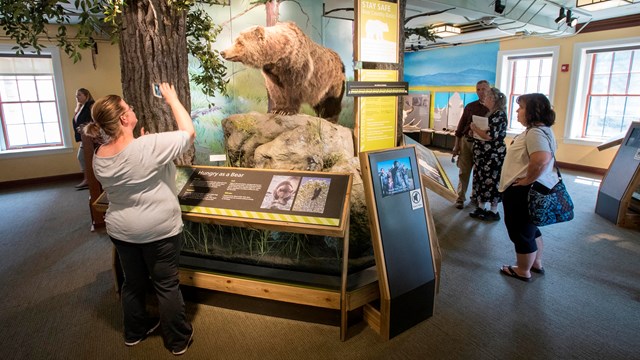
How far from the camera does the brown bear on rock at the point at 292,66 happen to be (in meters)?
3.12

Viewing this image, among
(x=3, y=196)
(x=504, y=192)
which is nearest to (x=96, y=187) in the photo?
(x=3, y=196)

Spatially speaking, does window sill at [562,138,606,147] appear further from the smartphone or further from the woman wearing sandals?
the smartphone

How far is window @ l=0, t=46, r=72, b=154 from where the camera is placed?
238 inches

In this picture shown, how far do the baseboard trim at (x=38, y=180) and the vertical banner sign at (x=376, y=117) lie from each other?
6044 millimetres

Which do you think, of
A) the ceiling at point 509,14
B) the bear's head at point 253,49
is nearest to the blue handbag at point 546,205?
the bear's head at point 253,49

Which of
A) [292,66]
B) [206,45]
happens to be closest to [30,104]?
[206,45]

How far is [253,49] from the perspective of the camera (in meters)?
3.12

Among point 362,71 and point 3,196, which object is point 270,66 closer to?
point 362,71

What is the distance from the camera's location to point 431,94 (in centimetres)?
970

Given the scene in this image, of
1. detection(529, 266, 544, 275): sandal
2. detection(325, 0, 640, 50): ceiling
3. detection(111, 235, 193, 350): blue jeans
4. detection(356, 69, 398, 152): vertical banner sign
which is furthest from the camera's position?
detection(325, 0, 640, 50): ceiling

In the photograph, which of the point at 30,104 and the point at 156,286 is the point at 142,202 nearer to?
the point at 156,286

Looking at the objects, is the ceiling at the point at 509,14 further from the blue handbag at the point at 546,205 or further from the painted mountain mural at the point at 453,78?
the blue handbag at the point at 546,205

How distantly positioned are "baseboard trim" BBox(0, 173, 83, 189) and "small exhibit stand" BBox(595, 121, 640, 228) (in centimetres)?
810

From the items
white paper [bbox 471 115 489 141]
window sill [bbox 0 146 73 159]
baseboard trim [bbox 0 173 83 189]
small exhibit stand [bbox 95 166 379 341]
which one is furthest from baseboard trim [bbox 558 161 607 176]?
window sill [bbox 0 146 73 159]
